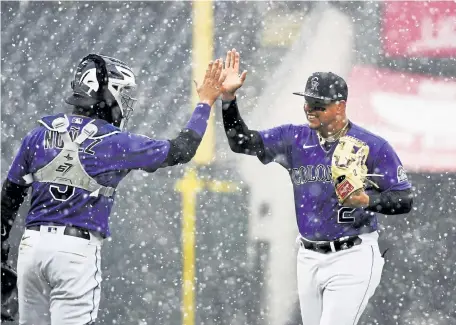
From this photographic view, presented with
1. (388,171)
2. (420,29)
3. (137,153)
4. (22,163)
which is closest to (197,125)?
(137,153)

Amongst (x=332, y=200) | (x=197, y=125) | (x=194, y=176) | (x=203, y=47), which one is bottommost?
(x=332, y=200)

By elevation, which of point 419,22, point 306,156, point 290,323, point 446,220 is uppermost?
point 419,22

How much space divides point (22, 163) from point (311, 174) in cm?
160

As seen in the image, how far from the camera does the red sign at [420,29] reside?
735 cm

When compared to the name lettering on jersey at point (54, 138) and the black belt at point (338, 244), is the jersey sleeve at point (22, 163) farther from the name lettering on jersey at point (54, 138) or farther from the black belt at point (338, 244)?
the black belt at point (338, 244)

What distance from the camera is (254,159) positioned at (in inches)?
293

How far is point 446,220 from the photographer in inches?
288

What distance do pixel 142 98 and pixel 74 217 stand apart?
2750 millimetres

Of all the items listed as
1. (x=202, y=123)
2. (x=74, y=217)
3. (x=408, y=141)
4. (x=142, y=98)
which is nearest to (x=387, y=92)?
(x=408, y=141)

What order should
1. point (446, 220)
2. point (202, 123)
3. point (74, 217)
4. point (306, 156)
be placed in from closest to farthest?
point (74, 217) < point (202, 123) < point (306, 156) < point (446, 220)

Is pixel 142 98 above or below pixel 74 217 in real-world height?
above

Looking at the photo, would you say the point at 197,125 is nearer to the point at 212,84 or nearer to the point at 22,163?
the point at 212,84

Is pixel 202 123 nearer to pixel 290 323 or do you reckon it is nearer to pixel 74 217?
pixel 74 217

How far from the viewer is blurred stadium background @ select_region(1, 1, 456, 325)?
7.34 m
